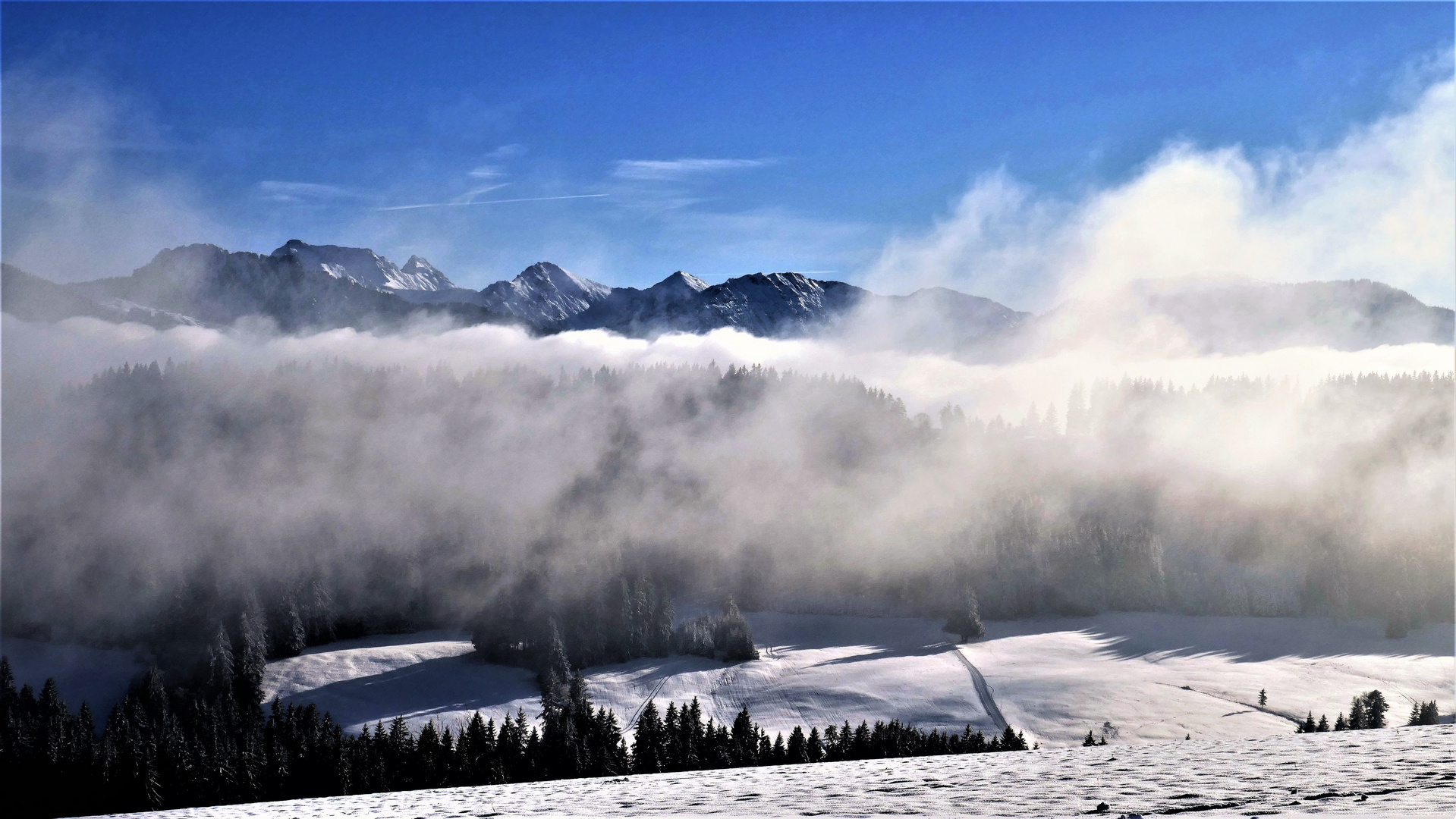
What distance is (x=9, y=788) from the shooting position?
462 ft

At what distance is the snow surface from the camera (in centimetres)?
2133

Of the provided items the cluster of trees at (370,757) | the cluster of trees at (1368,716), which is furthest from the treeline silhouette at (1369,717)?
the cluster of trees at (370,757)

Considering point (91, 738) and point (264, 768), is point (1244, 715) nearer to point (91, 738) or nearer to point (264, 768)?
point (264, 768)

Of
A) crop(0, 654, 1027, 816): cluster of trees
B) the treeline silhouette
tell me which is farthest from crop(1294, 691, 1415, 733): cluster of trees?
crop(0, 654, 1027, 816): cluster of trees

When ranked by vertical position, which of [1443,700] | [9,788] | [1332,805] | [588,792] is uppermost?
[1332,805]

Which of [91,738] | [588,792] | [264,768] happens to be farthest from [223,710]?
[588,792]

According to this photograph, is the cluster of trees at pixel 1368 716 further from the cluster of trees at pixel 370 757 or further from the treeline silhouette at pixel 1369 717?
the cluster of trees at pixel 370 757

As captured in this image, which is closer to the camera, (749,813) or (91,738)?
(749,813)

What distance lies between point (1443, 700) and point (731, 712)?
14771 centimetres

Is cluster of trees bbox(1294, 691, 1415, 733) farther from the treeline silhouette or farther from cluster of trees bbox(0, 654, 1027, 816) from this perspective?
cluster of trees bbox(0, 654, 1027, 816)

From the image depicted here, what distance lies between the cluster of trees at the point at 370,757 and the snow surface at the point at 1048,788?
9084 cm

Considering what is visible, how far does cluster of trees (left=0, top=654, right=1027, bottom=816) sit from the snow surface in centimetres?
9084

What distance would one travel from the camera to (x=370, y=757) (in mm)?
125250

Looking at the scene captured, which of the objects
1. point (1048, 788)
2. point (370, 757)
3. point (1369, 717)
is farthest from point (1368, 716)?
point (1048, 788)
